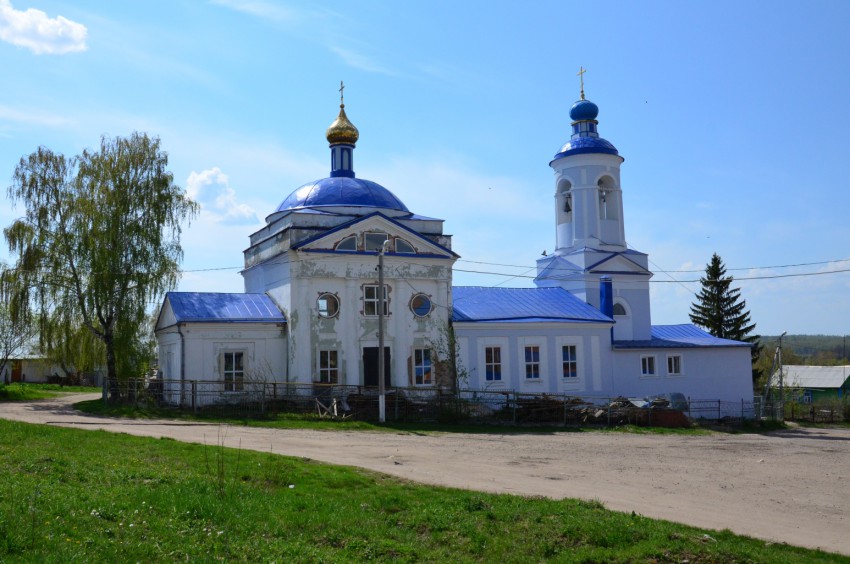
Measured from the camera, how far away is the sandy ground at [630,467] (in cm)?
1216

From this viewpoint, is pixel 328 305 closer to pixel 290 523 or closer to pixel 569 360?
pixel 569 360

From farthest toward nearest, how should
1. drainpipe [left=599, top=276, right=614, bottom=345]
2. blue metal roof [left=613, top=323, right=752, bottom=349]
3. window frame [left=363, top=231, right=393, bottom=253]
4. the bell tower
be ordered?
the bell tower, drainpipe [left=599, top=276, right=614, bottom=345], blue metal roof [left=613, top=323, right=752, bottom=349], window frame [left=363, top=231, right=393, bottom=253]

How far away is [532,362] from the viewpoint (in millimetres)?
34281

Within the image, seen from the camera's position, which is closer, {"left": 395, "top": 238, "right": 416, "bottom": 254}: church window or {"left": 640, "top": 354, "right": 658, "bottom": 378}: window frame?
{"left": 395, "top": 238, "right": 416, "bottom": 254}: church window

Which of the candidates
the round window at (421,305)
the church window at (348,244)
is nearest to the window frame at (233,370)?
the church window at (348,244)

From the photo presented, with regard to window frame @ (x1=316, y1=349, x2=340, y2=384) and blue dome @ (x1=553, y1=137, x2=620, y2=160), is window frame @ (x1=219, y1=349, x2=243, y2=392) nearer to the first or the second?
window frame @ (x1=316, y1=349, x2=340, y2=384)

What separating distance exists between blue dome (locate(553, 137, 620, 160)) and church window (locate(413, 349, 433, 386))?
13.3m

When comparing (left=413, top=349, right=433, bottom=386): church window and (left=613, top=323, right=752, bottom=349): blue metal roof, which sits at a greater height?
(left=613, top=323, right=752, bottom=349): blue metal roof

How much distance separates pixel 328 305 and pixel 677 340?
676 inches

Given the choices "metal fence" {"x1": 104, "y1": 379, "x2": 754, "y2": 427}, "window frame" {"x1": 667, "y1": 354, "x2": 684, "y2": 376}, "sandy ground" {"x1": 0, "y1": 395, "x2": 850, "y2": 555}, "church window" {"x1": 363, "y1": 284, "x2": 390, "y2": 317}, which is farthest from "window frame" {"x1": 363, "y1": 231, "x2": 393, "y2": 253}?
→ "window frame" {"x1": 667, "y1": 354, "x2": 684, "y2": 376}

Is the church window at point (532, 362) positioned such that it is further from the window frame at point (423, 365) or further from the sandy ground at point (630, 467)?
the sandy ground at point (630, 467)

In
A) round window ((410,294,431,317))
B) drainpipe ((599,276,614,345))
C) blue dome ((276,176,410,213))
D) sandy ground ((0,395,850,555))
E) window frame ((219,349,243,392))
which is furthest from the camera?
drainpipe ((599,276,614,345))

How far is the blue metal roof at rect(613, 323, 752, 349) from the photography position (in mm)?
36719

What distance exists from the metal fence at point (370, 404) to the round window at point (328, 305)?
2976mm
